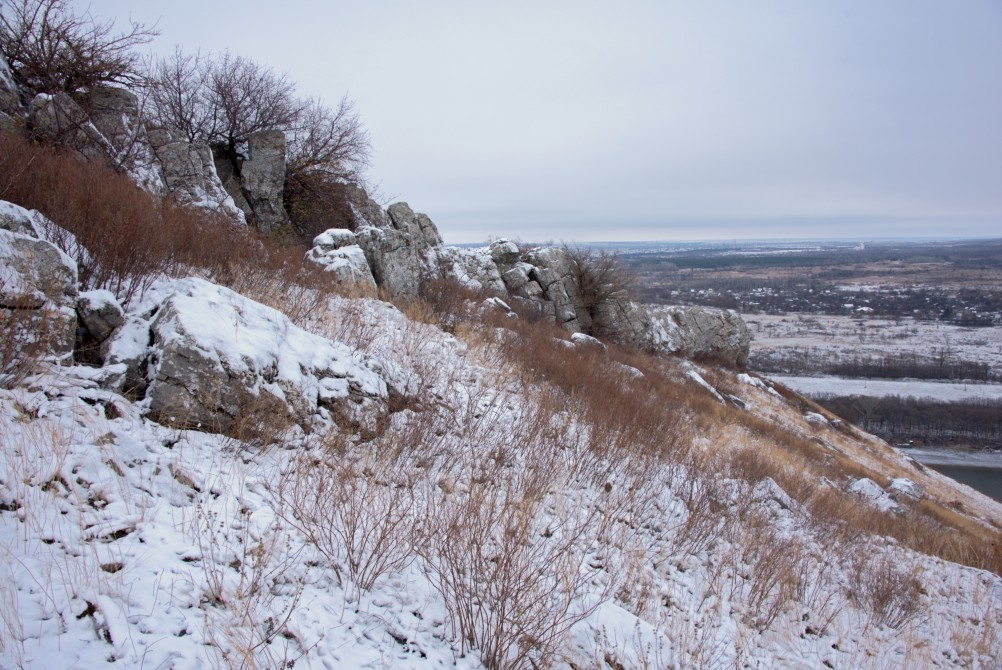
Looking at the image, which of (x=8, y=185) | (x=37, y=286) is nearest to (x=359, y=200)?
(x=8, y=185)

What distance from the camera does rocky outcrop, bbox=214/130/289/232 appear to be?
41.2 ft

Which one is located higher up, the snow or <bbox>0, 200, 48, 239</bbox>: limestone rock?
<bbox>0, 200, 48, 239</bbox>: limestone rock

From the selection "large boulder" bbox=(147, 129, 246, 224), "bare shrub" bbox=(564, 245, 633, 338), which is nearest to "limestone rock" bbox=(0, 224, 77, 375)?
Result: "large boulder" bbox=(147, 129, 246, 224)

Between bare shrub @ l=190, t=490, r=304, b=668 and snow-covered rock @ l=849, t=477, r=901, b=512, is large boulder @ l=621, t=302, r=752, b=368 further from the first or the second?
bare shrub @ l=190, t=490, r=304, b=668

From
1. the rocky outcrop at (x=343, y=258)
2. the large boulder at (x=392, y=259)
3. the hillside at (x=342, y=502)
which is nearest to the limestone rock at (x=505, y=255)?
the large boulder at (x=392, y=259)

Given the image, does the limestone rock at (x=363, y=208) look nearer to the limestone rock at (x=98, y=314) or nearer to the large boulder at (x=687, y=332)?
the limestone rock at (x=98, y=314)

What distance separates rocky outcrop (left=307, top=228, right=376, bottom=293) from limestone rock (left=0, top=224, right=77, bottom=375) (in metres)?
4.95

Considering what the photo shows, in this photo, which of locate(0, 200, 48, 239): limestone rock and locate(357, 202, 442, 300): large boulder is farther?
locate(357, 202, 442, 300): large boulder

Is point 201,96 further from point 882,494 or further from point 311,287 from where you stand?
point 882,494

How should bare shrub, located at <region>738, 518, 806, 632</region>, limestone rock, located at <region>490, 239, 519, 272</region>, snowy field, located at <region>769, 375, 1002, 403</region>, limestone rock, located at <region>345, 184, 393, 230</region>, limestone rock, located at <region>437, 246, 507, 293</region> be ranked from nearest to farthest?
bare shrub, located at <region>738, 518, 806, 632</region> → limestone rock, located at <region>345, 184, 393, 230</region> → limestone rock, located at <region>437, 246, 507, 293</region> → limestone rock, located at <region>490, 239, 519, 272</region> → snowy field, located at <region>769, 375, 1002, 403</region>

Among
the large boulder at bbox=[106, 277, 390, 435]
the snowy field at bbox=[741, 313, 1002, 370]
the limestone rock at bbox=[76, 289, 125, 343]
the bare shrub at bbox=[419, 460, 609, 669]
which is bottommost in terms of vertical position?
the snowy field at bbox=[741, 313, 1002, 370]

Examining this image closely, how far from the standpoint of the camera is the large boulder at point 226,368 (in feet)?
11.4

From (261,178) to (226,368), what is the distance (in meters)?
10.8

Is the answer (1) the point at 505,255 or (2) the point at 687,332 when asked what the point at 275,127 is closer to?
(1) the point at 505,255
